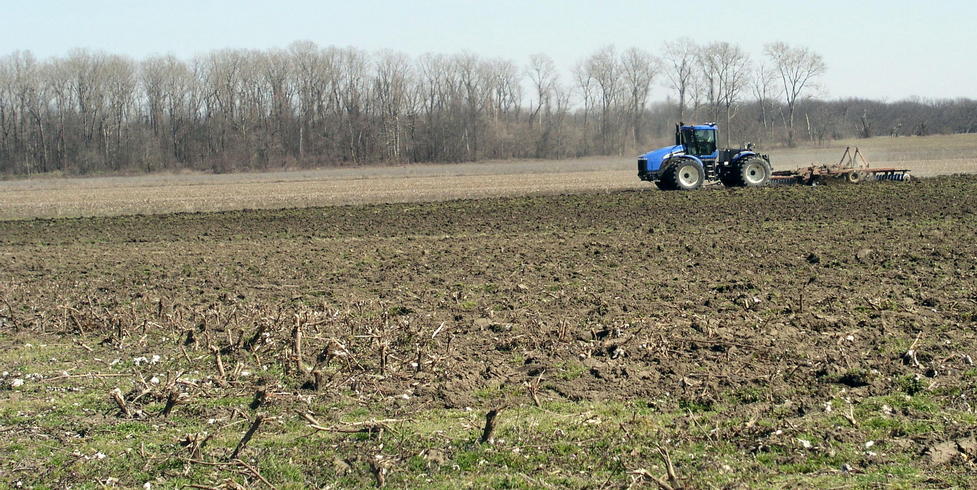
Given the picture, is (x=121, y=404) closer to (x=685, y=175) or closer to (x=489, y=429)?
(x=489, y=429)

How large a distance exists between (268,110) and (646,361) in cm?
8874

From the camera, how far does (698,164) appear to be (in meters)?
28.8

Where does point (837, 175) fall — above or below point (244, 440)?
above

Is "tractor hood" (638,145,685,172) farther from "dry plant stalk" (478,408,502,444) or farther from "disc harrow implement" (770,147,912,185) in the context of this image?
"dry plant stalk" (478,408,502,444)

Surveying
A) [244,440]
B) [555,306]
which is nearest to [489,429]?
[244,440]

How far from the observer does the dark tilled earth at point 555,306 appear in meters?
7.80

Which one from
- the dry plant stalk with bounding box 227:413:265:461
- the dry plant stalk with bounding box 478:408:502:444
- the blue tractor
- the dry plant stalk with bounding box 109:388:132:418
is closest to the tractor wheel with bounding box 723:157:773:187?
the blue tractor

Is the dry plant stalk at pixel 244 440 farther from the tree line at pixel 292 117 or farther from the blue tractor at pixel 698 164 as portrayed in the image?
the tree line at pixel 292 117

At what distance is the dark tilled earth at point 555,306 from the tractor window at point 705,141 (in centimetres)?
676

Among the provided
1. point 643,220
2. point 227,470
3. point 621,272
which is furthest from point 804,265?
point 227,470

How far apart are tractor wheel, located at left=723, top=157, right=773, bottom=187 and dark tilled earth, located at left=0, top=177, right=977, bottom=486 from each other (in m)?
6.54

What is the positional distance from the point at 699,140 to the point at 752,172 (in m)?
2.16

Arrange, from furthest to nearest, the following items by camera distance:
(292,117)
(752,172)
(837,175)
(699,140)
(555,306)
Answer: (292,117) < (752,172) < (699,140) < (837,175) < (555,306)

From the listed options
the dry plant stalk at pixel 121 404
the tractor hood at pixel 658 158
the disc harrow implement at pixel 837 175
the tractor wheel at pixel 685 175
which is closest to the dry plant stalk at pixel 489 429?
the dry plant stalk at pixel 121 404
